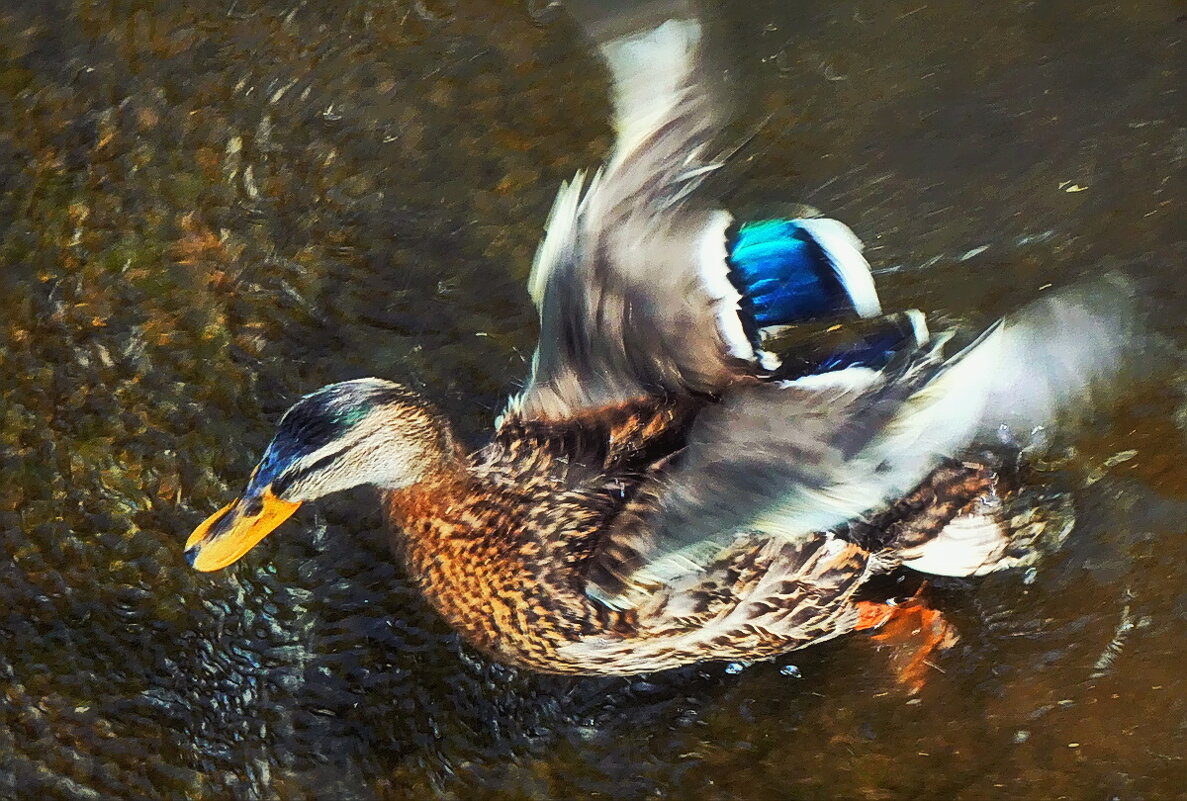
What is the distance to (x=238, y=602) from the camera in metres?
1.74

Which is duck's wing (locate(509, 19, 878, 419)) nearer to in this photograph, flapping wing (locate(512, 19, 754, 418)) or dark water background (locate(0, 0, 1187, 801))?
flapping wing (locate(512, 19, 754, 418))

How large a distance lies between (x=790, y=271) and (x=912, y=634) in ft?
2.75

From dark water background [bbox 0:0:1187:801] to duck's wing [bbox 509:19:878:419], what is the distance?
1.13 ft

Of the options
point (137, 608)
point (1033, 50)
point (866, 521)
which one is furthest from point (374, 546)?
point (1033, 50)

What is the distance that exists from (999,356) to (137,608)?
1658mm

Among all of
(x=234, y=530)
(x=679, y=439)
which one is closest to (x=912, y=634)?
(x=679, y=439)

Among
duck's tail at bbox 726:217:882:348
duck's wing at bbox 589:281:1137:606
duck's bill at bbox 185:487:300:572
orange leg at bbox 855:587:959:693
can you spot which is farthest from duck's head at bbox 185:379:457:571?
orange leg at bbox 855:587:959:693

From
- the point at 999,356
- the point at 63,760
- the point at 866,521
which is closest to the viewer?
the point at 999,356

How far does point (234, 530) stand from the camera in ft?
4.74

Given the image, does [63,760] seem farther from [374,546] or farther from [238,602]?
[374,546]

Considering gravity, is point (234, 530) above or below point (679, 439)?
above

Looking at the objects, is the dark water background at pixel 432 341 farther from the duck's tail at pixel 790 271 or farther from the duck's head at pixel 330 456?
the duck's tail at pixel 790 271

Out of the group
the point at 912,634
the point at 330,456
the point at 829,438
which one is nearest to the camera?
the point at 829,438

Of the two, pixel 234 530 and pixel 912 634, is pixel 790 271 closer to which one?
pixel 912 634
